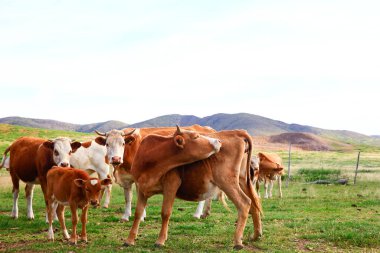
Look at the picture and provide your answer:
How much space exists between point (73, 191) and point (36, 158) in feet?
12.5

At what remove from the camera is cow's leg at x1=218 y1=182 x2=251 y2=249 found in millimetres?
9125

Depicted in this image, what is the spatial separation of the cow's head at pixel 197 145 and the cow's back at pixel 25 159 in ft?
19.4

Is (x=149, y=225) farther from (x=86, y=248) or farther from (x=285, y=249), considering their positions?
(x=285, y=249)

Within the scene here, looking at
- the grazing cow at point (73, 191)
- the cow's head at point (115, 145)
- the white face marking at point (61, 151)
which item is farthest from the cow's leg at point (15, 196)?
the cow's head at point (115, 145)

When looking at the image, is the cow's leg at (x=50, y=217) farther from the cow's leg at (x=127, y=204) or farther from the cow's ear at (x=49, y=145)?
the cow's leg at (x=127, y=204)

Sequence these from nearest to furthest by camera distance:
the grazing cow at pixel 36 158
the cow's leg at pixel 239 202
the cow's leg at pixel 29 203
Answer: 1. the cow's leg at pixel 239 202
2. the grazing cow at pixel 36 158
3. the cow's leg at pixel 29 203

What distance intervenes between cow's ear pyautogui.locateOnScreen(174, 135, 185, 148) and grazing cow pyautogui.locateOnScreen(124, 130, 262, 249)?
282 millimetres

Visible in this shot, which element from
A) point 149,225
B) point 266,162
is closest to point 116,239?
point 149,225

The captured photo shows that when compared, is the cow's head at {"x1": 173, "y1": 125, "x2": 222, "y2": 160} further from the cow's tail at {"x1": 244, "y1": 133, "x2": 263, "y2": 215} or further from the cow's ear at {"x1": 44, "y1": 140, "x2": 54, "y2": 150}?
the cow's ear at {"x1": 44, "y1": 140, "x2": 54, "y2": 150}

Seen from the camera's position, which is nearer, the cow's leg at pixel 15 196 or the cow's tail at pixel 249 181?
the cow's tail at pixel 249 181

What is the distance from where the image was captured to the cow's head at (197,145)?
30.0ft

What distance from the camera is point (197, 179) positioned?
30.7 ft

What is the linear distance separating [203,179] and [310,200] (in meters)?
12.4

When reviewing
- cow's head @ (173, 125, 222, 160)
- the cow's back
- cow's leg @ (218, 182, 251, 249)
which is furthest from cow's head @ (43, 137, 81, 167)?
cow's leg @ (218, 182, 251, 249)
